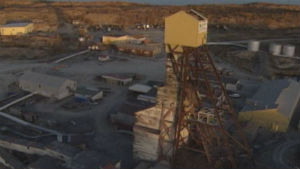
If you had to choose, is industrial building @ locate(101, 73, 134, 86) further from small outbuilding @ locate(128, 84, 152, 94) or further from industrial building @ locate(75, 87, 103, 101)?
industrial building @ locate(75, 87, 103, 101)

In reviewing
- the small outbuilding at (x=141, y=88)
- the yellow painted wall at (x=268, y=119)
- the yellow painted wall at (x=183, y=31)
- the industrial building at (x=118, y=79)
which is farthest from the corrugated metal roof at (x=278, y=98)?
the industrial building at (x=118, y=79)

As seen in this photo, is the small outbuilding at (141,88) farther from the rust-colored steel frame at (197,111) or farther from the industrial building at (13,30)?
the industrial building at (13,30)

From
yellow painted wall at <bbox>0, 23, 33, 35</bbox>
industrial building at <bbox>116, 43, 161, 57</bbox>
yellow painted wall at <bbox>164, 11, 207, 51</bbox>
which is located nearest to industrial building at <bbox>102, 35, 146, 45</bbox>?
industrial building at <bbox>116, 43, 161, 57</bbox>

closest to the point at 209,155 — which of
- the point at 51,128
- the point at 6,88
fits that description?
the point at 51,128

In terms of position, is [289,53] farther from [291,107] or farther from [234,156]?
[234,156]

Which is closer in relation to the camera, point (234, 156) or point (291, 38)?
point (234, 156)

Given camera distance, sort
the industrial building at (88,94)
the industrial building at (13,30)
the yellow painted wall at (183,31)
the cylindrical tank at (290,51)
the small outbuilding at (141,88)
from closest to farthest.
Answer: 1. the yellow painted wall at (183,31)
2. the industrial building at (88,94)
3. the small outbuilding at (141,88)
4. the cylindrical tank at (290,51)
5. the industrial building at (13,30)
